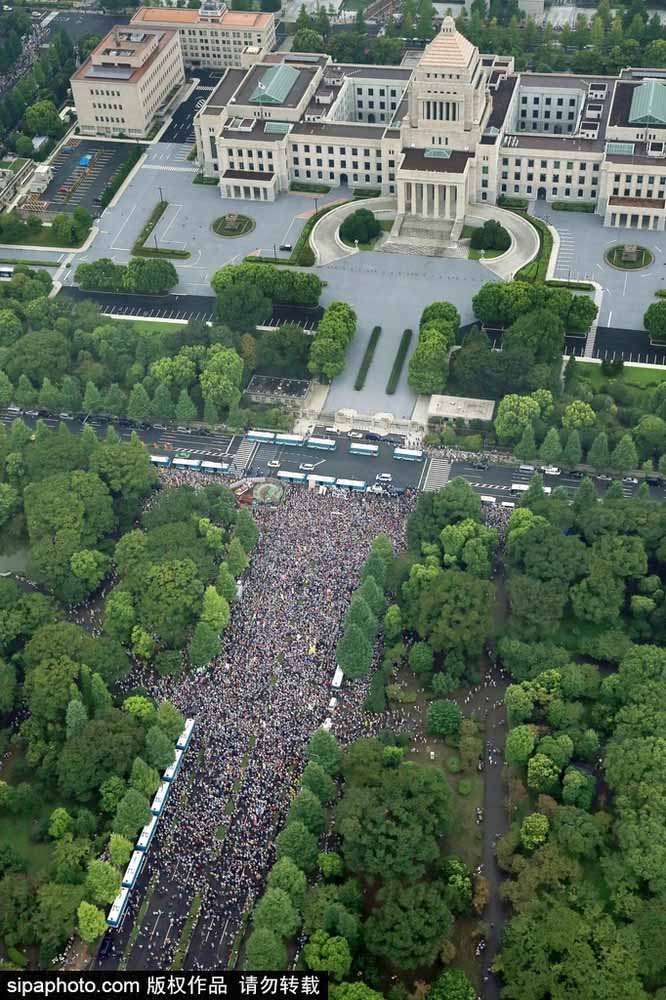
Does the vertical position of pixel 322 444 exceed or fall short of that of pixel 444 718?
it exceeds it

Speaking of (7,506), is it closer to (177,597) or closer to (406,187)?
(177,597)

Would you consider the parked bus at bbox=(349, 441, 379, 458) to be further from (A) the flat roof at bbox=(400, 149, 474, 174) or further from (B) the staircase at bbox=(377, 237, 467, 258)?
(A) the flat roof at bbox=(400, 149, 474, 174)

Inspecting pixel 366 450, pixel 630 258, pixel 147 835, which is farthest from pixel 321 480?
pixel 630 258

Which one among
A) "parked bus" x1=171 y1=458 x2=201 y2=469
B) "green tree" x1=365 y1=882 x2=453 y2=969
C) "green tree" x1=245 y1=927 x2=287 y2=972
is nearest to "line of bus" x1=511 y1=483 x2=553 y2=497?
"parked bus" x1=171 y1=458 x2=201 y2=469

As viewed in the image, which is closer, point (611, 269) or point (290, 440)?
point (290, 440)

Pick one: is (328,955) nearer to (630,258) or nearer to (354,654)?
(354,654)

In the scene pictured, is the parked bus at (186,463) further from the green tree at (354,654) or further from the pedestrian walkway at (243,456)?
the green tree at (354,654)
